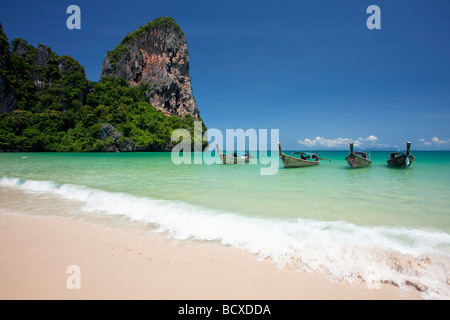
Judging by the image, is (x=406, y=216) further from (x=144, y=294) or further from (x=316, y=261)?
(x=144, y=294)

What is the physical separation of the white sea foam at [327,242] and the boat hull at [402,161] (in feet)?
52.9

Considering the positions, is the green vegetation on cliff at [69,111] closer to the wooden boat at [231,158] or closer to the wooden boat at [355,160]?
the wooden boat at [231,158]

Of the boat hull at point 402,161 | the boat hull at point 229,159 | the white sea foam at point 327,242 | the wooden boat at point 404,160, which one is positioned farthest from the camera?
the boat hull at point 229,159

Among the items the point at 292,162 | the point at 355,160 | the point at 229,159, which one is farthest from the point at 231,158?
the point at 355,160

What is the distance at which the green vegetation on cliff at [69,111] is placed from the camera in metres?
48.9

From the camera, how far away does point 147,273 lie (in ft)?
9.48

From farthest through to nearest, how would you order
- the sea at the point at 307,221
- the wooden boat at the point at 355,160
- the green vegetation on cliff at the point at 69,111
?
the green vegetation on cliff at the point at 69,111 → the wooden boat at the point at 355,160 → the sea at the point at 307,221

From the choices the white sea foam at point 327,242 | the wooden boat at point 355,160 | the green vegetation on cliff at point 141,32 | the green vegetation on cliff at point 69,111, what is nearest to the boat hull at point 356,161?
the wooden boat at point 355,160

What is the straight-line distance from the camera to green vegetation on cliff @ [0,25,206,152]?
48938 mm

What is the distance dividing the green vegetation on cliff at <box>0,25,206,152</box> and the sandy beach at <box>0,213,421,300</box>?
52674mm

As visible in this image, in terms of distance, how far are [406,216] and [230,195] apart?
4955 mm
